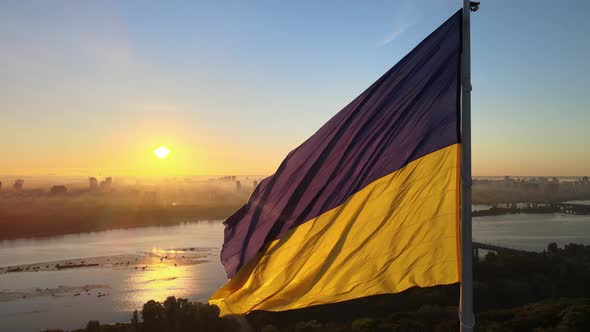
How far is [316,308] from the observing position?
22234mm

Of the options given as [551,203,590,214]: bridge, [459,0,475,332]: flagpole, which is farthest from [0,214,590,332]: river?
[459,0,475,332]: flagpole

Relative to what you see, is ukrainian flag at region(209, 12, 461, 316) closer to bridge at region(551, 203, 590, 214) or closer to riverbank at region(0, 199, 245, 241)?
riverbank at region(0, 199, 245, 241)

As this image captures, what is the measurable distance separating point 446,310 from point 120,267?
95.7ft

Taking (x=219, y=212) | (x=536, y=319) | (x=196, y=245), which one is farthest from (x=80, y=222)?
(x=536, y=319)

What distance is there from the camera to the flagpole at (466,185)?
1.97 metres

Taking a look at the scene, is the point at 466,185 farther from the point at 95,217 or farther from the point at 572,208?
the point at 95,217

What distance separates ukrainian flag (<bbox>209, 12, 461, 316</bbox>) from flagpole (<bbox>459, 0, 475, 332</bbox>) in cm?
10

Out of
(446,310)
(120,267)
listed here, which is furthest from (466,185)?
(120,267)

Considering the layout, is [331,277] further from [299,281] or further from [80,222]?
[80,222]

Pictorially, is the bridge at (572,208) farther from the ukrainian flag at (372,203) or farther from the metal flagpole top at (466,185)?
the metal flagpole top at (466,185)

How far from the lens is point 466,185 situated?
2.00m

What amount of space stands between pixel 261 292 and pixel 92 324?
72.9 ft

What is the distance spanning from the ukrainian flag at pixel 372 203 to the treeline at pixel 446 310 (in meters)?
15.9

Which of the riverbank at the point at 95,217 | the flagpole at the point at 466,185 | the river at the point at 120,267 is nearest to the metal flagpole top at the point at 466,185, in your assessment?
the flagpole at the point at 466,185
